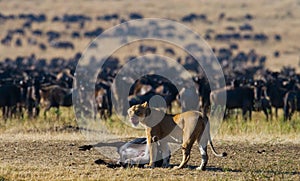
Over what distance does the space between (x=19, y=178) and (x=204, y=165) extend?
2692 mm

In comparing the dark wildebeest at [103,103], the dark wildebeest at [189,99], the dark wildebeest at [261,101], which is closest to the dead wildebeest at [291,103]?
the dark wildebeest at [261,101]

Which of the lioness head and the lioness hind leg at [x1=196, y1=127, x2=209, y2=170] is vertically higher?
the lioness head

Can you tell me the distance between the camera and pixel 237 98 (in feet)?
74.9

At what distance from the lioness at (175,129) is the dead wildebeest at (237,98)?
10652 millimetres

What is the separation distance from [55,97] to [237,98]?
5.34 metres

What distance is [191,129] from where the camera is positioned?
11.3 meters

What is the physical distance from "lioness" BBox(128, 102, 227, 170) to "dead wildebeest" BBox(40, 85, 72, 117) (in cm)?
1147

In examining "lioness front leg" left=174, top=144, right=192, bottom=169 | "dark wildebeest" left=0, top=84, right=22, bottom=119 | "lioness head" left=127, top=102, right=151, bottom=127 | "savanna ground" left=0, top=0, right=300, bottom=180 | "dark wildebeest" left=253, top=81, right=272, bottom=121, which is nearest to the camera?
"savanna ground" left=0, top=0, right=300, bottom=180

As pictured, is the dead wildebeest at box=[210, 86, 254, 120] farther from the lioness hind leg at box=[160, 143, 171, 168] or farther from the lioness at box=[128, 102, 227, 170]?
the lioness at box=[128, 102, 227, 170]

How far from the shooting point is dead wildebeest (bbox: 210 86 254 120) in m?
22.5

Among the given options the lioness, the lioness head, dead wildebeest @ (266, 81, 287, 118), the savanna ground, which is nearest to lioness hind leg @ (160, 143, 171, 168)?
the lioness

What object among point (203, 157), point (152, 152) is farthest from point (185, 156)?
point (152, 152)

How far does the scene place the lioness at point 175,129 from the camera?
37.3 feet

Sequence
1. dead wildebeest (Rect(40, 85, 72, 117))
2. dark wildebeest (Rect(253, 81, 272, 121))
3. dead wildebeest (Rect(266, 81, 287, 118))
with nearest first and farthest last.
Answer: dark wildebeest (Rect(253, 81, 272, 121))
dead wildebeest (Rect(40, 85, 72, 117))
dead wildebeest (Rect(266, 81, 287, 118))
